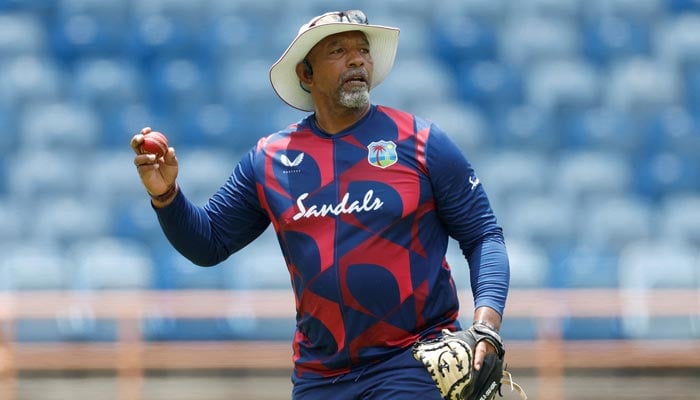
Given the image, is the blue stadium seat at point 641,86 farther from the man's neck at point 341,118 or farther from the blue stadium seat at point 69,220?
the man's neck at point 341,118

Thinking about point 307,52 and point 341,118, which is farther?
point 307,52

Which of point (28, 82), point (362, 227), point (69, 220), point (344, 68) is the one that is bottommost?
point (362, 227)

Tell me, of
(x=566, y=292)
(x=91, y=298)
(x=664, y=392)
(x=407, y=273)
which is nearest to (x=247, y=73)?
(x=91, y=298)

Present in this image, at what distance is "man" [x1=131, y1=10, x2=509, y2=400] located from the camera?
364cm

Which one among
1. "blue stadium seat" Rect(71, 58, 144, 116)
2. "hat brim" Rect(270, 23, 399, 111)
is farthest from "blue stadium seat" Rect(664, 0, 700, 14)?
"hat brim" Rect(270, 23, 399, 111)

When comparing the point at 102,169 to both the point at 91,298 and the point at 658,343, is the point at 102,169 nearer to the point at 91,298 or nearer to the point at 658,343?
the point at 91,298

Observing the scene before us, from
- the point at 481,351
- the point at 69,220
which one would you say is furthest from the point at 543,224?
the point at 481,351

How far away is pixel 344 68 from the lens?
386 centimetres

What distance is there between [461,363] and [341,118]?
3.11 feet

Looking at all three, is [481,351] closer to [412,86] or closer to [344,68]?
[344,68]

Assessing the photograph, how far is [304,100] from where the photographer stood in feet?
13.7

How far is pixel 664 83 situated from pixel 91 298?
17.5 ft

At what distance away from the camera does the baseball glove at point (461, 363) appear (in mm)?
3406

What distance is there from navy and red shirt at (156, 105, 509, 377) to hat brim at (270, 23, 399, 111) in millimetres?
310
